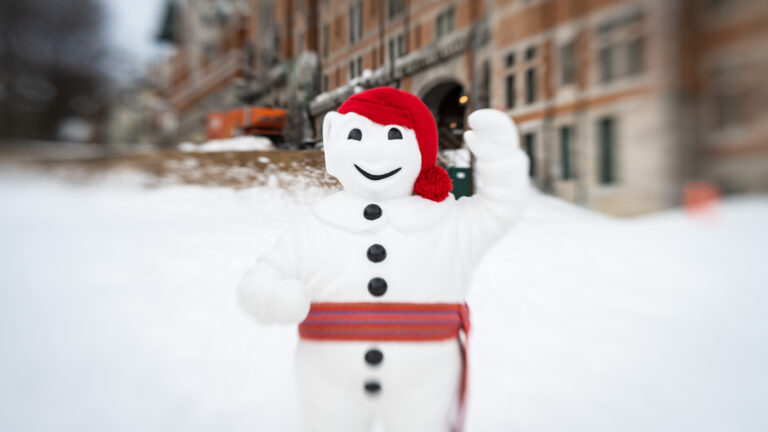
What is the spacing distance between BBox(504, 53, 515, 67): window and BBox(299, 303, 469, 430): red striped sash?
54 cm

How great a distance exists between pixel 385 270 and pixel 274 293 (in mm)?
180

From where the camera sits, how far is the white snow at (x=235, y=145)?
0.84 meters

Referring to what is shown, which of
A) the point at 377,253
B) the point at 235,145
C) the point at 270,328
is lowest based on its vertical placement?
the point at 270,328

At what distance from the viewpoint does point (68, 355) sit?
1065 millimetres

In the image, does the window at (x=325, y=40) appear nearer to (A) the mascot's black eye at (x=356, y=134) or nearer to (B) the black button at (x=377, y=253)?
(A) the mascot's black eye at (x=356, y=134)

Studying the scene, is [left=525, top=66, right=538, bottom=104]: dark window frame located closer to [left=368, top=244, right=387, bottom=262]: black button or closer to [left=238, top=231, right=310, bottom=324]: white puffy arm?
[left=368, top=244, right=387, bottom=262]: black button

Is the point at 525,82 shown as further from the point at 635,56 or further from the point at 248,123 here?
the point at 248,123

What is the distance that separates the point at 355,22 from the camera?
0.86m

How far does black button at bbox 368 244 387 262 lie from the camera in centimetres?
65

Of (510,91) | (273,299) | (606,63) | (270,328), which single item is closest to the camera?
(273,299)

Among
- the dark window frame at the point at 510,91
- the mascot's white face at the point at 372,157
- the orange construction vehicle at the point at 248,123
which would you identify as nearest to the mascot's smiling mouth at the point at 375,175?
the mascot's white face at the point at 372,157

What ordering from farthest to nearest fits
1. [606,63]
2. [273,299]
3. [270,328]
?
1. [270,328]
2. [606,63]
3. [273,299]

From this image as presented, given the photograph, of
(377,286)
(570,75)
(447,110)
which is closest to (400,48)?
(447,110)

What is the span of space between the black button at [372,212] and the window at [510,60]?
47cm
